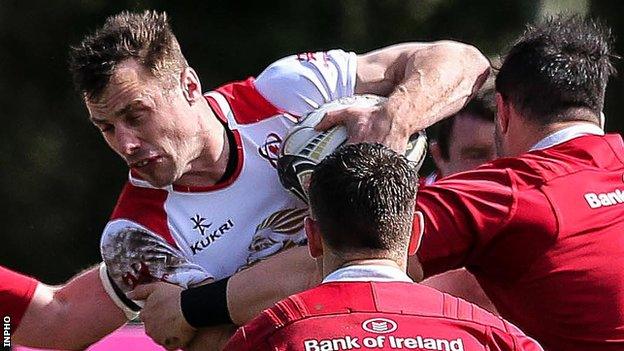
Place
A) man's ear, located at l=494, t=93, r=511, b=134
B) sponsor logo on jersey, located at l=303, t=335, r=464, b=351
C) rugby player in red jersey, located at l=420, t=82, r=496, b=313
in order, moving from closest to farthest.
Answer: sponsor logo on jersey, located at l=303, t=335, r=464, b=351, man's ear, located at l=494, t=93, r=511, b=134, rugby player in red jersey, located at l=420, t=82, r=496, b=313

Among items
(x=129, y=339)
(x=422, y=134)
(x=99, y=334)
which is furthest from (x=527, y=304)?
(x=129, y=339)

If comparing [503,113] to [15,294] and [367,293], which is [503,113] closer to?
[367,293]

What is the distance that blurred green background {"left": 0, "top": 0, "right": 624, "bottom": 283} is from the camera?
1084 cm

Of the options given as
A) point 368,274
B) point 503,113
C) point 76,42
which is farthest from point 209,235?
point 76,42

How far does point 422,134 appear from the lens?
442 cm

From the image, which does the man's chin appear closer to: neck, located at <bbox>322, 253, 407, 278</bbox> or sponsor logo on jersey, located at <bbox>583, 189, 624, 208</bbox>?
neck, located at <bbox>322, 253, 407, 278</bbox>

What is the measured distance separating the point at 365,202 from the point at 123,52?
1.17 meters

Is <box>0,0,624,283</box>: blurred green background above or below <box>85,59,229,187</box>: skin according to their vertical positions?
below

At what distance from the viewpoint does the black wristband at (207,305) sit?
4.28 meters

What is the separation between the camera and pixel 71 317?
16.4 ft

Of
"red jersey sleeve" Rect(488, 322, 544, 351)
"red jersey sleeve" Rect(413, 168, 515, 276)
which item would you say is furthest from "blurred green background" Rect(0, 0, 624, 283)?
"red jersey sleeve" Rect(488, 322, 544, 351)

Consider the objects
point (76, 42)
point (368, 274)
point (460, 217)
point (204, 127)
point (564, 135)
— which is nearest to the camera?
point (368, 274)

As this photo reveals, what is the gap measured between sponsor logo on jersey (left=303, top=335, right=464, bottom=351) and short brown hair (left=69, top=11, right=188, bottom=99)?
1342mm

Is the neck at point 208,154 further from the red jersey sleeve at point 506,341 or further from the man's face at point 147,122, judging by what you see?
the red jersey sleeve at point 506,341
